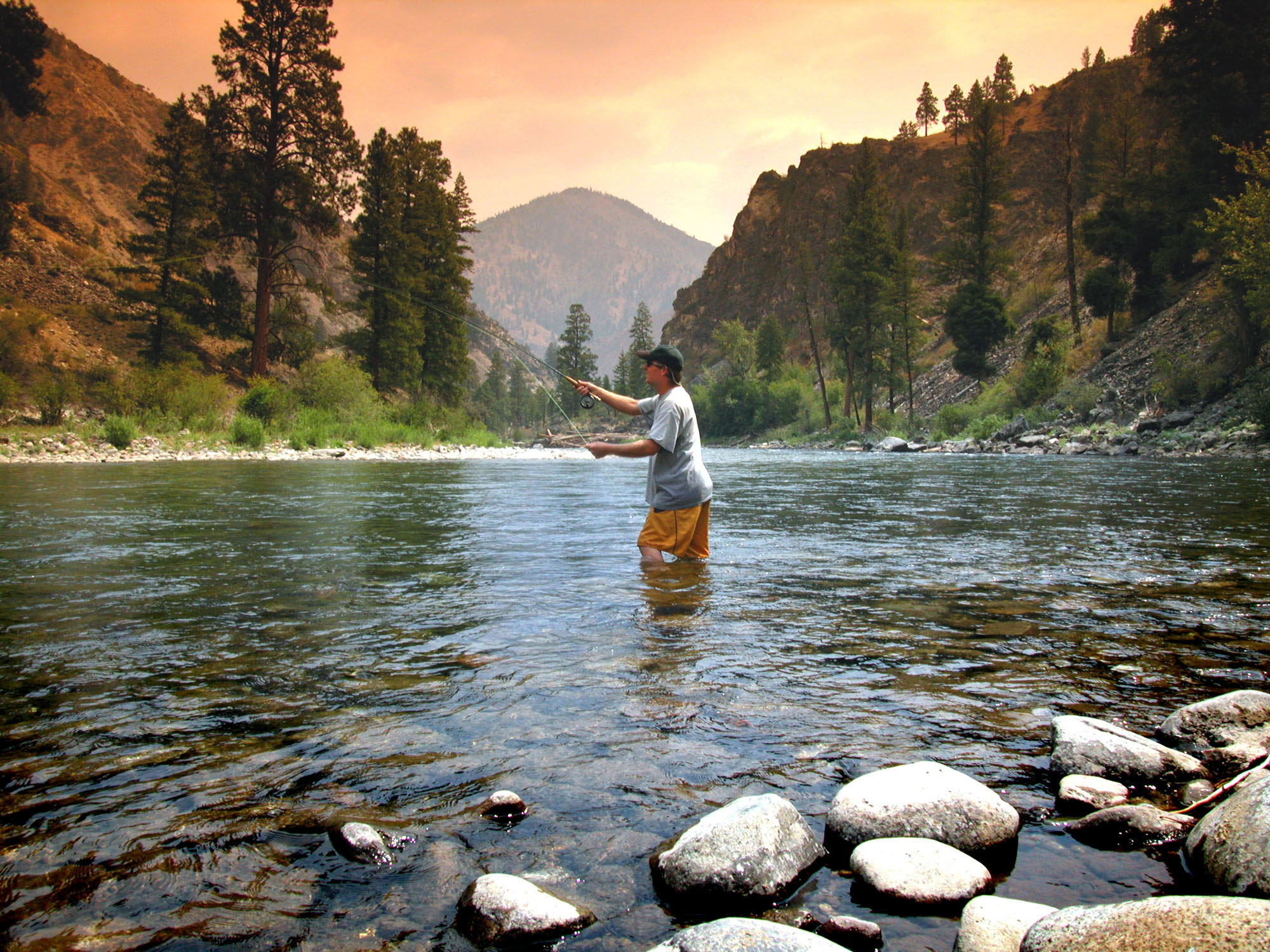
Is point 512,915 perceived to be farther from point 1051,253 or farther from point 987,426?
point 1051,253

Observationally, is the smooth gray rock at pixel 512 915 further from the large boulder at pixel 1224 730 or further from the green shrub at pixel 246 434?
the green shrub at pixel 246 434

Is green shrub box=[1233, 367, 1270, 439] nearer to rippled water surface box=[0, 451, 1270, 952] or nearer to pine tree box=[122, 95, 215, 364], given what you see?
rippled water surface box=[0, 451, 1270, 952]

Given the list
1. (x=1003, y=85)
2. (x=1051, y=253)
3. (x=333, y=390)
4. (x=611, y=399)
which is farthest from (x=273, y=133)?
(x=1003, y=85)

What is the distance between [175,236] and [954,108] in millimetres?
118391

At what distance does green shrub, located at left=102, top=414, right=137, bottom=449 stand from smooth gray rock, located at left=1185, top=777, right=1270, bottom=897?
29.1 meters

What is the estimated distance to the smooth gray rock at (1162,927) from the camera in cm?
157

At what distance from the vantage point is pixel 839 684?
3871 mm

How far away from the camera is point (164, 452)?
24953 mm

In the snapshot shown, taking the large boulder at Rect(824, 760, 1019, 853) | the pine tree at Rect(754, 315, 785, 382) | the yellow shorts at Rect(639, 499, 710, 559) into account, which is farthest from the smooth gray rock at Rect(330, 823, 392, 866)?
the pine tree at Rect(754, 315, 785, 382)

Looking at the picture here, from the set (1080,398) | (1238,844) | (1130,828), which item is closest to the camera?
(1238,844)

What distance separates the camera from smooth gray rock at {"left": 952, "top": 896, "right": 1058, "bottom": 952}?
6.09 ft

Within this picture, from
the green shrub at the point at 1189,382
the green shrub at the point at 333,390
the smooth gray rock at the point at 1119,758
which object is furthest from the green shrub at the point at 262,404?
the green shrub at the point at 1189,382

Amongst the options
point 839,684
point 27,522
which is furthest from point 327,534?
point 839,684

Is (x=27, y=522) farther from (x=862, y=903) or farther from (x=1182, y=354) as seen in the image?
(x=1182, y=354)
